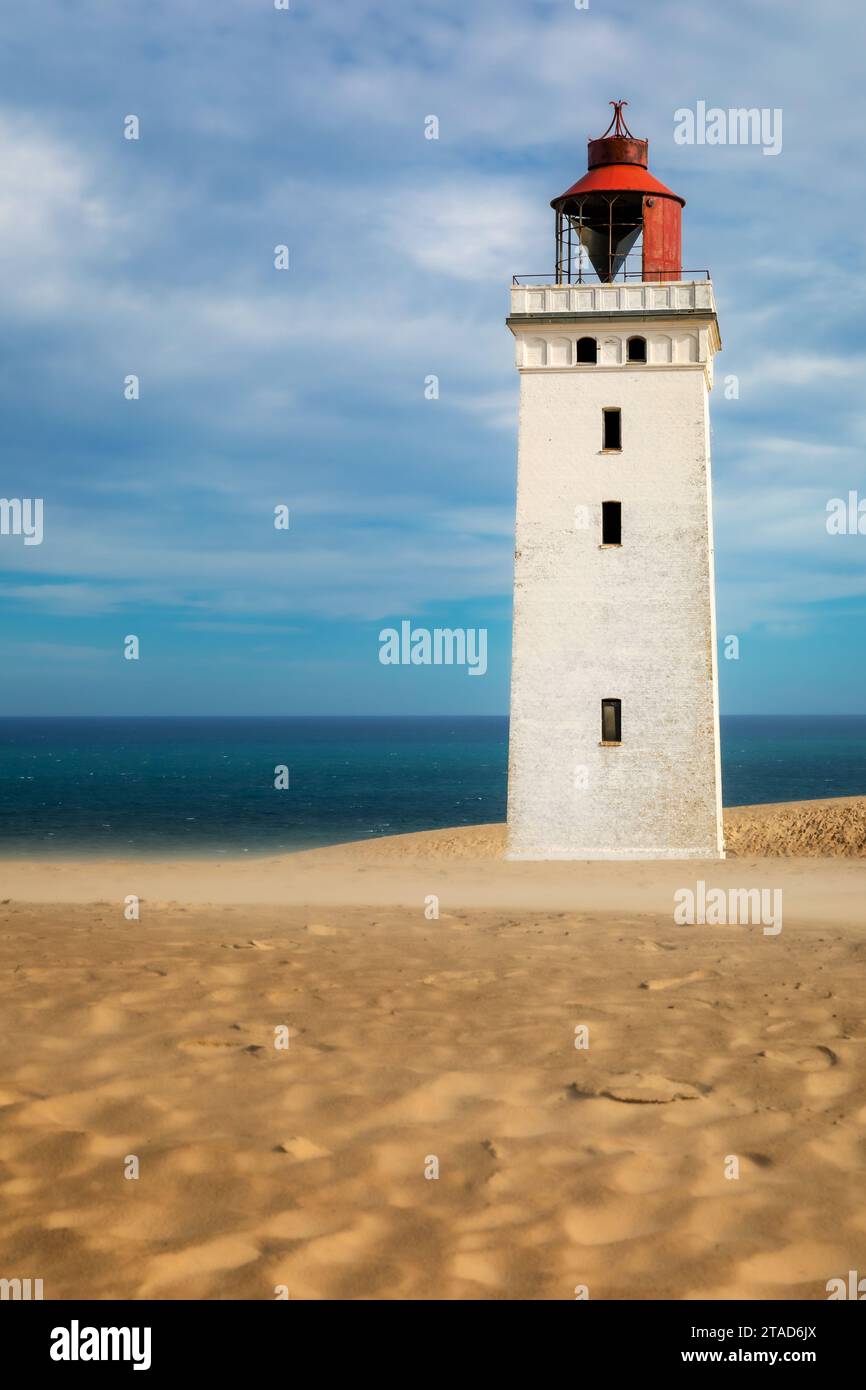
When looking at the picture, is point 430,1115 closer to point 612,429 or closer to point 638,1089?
point 638,1089

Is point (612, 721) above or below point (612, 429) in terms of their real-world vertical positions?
below

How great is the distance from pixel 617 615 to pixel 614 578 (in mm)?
788

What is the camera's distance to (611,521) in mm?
24766

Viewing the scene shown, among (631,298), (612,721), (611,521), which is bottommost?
(612,721)

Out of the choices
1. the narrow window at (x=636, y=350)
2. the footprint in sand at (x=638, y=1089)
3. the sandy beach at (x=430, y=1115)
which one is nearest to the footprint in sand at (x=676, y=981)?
the sandy beach at (x=430, y=1115)

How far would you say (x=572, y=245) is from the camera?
Answer: 25812 mm

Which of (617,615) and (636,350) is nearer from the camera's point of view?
(617,615)

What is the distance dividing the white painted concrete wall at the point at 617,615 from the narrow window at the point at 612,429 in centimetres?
17

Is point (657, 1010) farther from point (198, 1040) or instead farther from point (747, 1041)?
point (198, 1040)

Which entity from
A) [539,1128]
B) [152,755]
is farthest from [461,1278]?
[152,755]

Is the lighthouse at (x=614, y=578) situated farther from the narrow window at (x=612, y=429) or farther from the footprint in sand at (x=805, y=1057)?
the footprint in sand at (x=805, y=1057)

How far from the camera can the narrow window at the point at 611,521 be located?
24.7m

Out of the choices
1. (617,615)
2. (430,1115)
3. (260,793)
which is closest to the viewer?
(430,1115)

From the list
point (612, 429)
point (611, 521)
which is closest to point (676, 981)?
point (611, 521)
